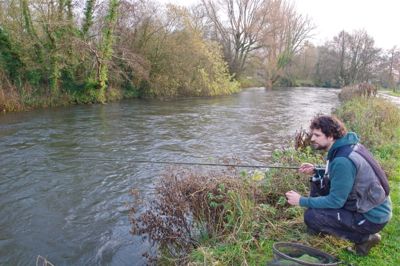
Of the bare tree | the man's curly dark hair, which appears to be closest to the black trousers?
the man's curly dark hair

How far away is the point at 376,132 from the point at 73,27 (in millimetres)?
17933

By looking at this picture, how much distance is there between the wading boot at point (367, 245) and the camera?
380 centimetres

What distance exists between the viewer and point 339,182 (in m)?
3.49

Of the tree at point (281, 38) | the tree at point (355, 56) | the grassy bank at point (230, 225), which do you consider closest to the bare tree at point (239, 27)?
the tree at point (281, 38)

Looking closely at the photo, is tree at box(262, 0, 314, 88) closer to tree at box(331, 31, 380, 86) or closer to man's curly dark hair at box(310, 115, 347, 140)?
tree at box(331, 31, 380, 86)

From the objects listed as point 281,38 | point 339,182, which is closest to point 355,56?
point 281,38

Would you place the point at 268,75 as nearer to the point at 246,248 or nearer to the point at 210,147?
the point at 210,147

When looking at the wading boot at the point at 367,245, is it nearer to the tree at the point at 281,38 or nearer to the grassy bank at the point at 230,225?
the grassy bank at the point at 230,225

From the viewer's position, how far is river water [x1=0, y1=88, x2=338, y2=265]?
521 centimetres

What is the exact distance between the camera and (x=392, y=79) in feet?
164

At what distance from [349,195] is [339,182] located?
0.74ft

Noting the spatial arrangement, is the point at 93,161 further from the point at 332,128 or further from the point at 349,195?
the point at 349,195

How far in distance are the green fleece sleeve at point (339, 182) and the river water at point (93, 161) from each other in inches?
88.1

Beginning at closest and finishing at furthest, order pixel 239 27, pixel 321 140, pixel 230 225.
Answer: pixel 321 140
pixel 230 225
pixel 239 27
